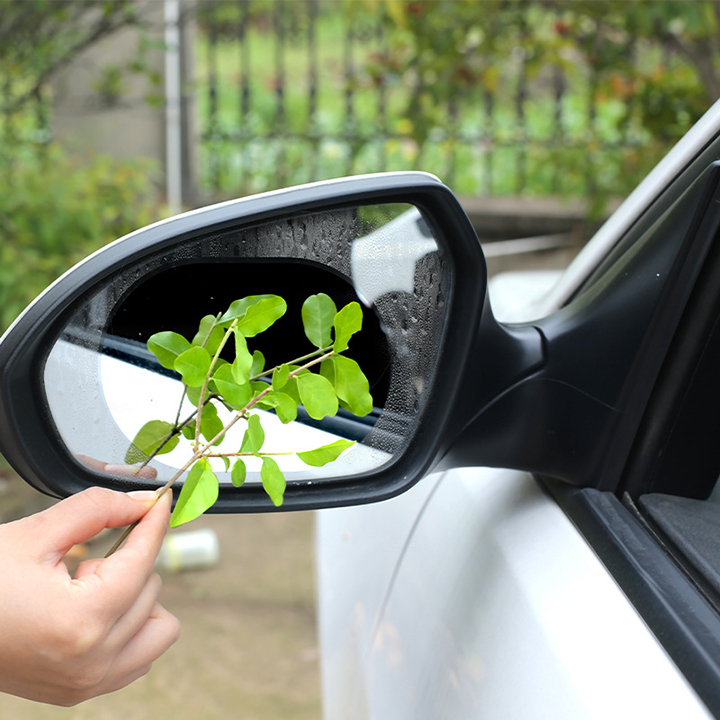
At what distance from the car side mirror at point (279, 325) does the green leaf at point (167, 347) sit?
0.06 m

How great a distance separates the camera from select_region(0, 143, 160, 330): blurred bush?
3.46 metres

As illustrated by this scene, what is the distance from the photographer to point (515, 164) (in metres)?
6.05

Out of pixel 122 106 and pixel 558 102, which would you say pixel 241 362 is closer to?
pixel 122 106

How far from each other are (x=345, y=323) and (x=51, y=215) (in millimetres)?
3208

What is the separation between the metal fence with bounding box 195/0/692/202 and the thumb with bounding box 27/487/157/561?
4839mm

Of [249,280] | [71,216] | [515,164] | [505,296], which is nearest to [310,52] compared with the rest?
[515,164]

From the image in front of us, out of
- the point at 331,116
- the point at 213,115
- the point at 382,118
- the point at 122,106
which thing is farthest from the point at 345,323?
the point at 331,116

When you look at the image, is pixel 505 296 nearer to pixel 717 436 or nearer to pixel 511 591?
pixel 717 436

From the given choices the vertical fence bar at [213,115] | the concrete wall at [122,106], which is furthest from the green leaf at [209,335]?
the vertical fence bar at [213,115]

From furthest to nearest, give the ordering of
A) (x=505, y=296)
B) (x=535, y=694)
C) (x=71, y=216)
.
Result: 1. (x=71, y=216)
2. (x=505, y=296)
3. (x=535, y=694)

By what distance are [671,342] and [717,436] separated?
0.13m

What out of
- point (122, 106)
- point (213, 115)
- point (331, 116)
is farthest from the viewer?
point (331, 116)

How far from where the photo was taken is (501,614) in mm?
886

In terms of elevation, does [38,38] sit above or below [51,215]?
above
